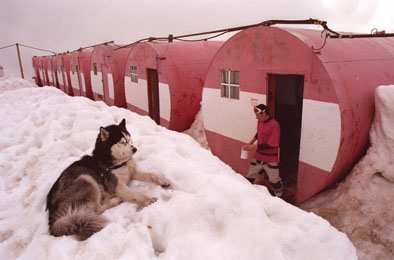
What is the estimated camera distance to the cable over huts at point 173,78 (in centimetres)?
1048

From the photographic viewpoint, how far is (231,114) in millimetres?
7953

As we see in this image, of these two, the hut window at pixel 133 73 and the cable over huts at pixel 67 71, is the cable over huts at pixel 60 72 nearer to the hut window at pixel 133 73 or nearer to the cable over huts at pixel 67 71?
the cable over huts at pixel 67 71

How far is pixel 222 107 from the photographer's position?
8266mm

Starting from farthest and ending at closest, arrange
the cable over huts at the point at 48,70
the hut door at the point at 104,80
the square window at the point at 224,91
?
the cable over huts at the point at 48,70 → the hut door at the point at 104,80 → the square window at the point at 224,91

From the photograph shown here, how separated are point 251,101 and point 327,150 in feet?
7.08

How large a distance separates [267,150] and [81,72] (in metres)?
16.8

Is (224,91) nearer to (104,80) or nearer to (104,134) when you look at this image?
(104,134)

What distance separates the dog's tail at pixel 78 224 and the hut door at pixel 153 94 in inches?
353

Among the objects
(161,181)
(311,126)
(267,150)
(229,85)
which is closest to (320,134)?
(311,126)

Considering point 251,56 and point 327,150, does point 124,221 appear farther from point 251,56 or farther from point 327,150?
point 251,56

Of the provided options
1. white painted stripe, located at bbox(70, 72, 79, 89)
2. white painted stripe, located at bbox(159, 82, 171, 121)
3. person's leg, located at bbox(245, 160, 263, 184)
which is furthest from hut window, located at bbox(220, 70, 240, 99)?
white painted stripe, located at bbox(70, 72, 79, 89)

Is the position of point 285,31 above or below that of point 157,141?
above

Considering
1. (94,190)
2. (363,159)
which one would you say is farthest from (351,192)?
(94,190)

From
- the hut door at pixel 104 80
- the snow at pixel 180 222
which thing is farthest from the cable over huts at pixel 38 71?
the snow at pixel 180 222
